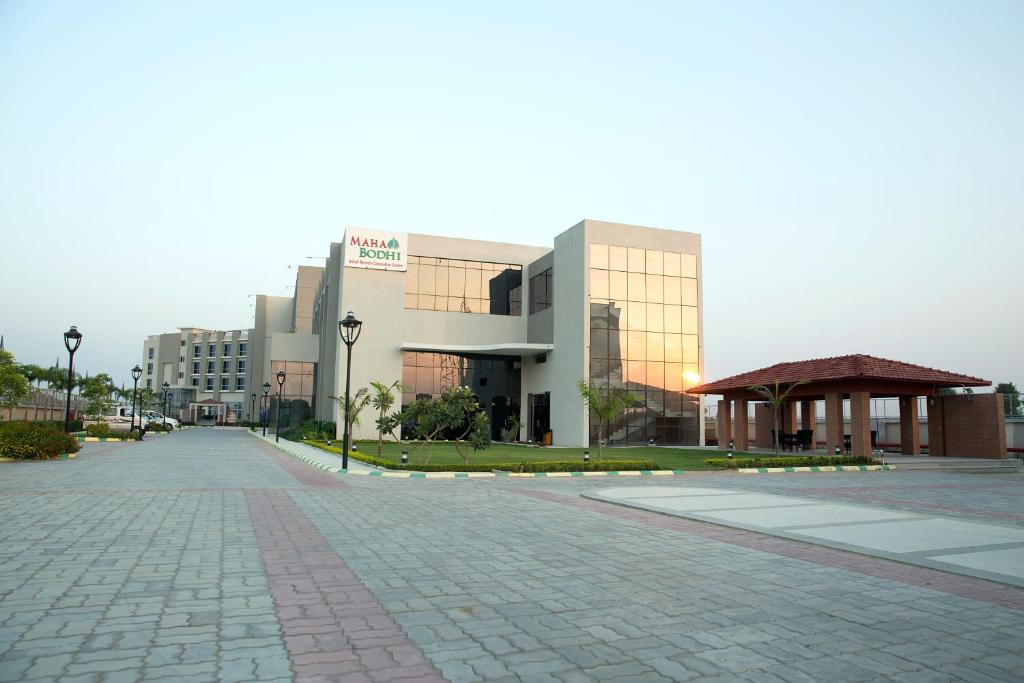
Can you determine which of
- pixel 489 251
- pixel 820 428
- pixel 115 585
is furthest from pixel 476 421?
pixel 820 428

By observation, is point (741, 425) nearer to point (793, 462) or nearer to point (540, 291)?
point (793, 462)

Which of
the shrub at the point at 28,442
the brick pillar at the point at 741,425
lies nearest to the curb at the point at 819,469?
the brick pillar at the point at 741,425

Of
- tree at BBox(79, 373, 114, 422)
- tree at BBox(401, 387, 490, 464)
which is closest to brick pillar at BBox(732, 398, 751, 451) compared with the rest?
tree at BBox(401, 387, 490, 464)

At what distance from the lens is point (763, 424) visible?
40.8 metres

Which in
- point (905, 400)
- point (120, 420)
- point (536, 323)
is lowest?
point (120, 420)

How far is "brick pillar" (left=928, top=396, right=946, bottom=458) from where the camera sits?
3278 centimetres

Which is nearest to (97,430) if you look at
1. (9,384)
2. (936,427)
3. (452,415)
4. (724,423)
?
(9,384)

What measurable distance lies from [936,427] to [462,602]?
113 ft

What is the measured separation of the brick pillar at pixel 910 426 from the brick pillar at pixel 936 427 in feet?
2.25

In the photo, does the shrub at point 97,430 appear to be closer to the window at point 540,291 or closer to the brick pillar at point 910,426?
the window at point 540,291

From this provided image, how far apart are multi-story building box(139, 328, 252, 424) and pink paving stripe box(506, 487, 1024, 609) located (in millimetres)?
109106

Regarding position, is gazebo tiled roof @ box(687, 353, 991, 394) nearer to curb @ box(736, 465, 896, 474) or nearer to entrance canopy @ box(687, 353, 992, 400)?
entrance canopy @ box(687, 353, 992, 400)

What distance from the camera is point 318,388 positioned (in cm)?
5800

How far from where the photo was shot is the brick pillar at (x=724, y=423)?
3969cm
